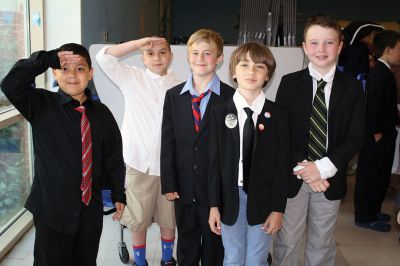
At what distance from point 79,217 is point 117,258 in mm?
994

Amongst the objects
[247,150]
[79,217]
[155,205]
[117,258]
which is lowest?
[117,258]

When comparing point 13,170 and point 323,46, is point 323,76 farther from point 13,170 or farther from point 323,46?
point 13,170

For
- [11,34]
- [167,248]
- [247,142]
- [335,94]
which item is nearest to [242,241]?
[247,142]

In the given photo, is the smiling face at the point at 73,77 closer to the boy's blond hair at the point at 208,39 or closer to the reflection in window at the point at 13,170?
the boy's blond hair at the point at 208,39

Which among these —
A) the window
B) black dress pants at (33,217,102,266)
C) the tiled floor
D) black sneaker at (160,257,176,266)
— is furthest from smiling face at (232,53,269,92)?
the window

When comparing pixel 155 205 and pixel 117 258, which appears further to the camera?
A: pixel 117 258

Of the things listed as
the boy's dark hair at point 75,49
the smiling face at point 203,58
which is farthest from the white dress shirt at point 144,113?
the boy's dark hair at point 75,49

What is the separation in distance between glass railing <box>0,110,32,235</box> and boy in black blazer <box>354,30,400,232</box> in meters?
2.44

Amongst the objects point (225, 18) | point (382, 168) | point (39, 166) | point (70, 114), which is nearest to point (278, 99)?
point (70, 114)

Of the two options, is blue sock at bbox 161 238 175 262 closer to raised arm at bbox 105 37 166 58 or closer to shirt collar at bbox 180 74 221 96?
shirt collar at bbox 180 74 221 96

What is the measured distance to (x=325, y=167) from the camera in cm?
181

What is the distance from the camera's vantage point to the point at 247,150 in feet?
5.50

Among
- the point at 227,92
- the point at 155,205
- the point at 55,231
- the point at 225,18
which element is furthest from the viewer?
the point at 225,18

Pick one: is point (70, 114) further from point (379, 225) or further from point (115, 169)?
point (379, 225)
